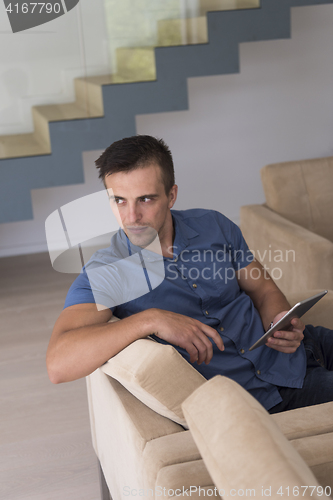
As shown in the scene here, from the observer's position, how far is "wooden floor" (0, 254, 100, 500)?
61.8 inches

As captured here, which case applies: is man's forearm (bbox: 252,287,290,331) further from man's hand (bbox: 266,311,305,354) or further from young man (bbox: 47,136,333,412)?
man's hand (bbox: 266,311,305,354)

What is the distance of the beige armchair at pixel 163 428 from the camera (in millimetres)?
826

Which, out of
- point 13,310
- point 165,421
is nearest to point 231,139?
point 13,310

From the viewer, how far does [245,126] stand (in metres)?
3.92

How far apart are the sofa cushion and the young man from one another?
0.34 feet

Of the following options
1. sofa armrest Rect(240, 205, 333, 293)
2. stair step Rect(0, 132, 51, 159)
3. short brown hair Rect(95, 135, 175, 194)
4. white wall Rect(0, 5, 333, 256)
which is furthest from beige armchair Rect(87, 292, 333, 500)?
white wall Rect(0, 5, 333, 256)

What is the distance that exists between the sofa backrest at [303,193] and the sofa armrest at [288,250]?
0.32 ft

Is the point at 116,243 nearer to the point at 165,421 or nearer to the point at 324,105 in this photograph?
the point at 165,421

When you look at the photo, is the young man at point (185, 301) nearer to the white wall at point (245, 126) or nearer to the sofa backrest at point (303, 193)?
the sofa backrest at point (303, 193)

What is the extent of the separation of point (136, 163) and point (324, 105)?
318 centimetres

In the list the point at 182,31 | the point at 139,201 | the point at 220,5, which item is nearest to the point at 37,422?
the point at 139,201

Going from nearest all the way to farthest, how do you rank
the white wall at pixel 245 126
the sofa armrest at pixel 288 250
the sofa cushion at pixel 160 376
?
the sofa cushion at pixel 160 376
the sofa armrest at pixel 288 250
the white wall at pixel 245 126

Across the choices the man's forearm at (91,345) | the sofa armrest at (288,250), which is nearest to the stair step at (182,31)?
the sofa armrest at (288,250)

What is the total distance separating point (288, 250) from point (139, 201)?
1159mm
